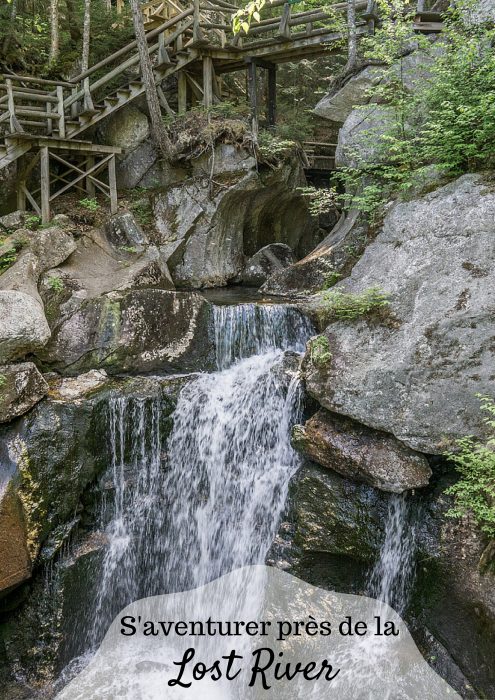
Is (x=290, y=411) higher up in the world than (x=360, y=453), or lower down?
higher up

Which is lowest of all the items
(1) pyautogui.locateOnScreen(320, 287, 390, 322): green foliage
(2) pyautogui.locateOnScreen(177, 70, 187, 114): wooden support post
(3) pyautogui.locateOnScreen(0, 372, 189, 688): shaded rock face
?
(3) pyautogui.locateOnScreen(0, 372, 189, 688): shaded rock face

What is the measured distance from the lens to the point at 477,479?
513 centimetres

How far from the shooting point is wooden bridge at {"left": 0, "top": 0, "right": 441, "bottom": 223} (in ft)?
35.7

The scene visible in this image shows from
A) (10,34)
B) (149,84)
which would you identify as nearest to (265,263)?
(149,84)

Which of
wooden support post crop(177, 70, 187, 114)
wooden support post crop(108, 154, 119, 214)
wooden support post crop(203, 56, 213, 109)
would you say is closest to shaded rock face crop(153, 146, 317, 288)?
wooden support post crop(108, 154, 119, 214)

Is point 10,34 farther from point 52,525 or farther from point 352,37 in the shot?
point 52,525

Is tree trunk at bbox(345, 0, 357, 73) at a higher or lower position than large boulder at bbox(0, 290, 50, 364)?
higher

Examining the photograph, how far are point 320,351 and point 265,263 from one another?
22.8ft

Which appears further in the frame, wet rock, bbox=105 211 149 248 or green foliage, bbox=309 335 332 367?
wet rock, bbox=105 211 149 248

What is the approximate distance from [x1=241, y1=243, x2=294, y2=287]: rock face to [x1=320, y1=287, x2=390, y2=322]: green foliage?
6279 mm

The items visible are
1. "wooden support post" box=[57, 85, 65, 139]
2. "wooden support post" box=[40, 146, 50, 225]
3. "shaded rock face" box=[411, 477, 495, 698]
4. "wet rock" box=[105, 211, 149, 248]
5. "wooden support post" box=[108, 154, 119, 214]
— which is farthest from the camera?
"wooden support post" box=[108, 154, 119, 214]

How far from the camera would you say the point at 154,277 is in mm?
10141

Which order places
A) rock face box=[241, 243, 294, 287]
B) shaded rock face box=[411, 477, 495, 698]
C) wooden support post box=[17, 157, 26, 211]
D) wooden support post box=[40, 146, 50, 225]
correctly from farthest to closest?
rock face box=[241, 243, 294, 287]
wooden support post box=[17, 157, 26, 211]
wooden support post box=[40, 146, 50, 225]
shaded rock face box=[411, 477, 495, 698]

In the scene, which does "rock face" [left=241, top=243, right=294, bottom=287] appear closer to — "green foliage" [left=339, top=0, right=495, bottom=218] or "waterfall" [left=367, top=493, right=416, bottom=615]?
"green foliage" [left=339, top=0, right=495, bottom=218]
